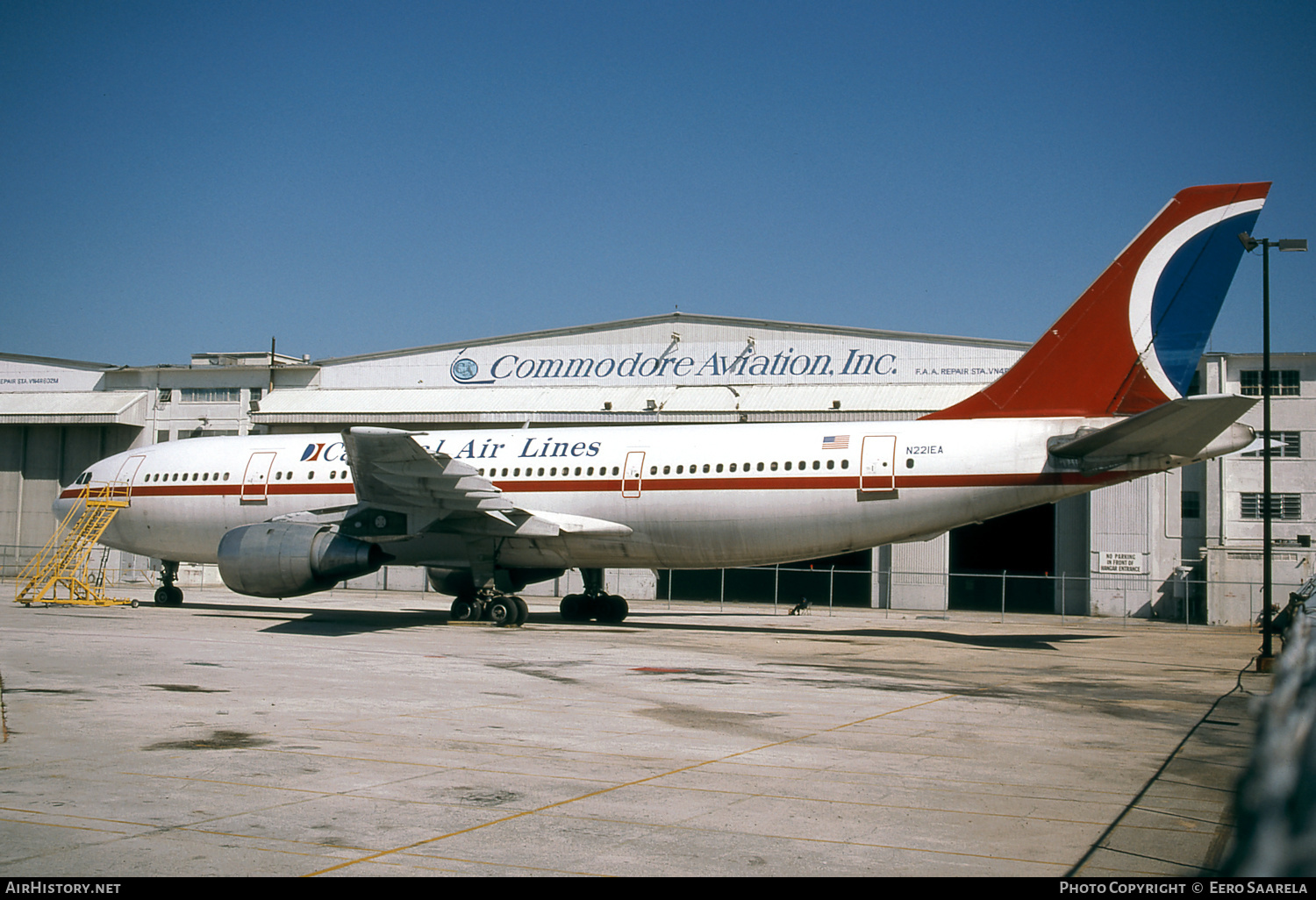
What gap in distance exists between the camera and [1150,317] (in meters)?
18.2

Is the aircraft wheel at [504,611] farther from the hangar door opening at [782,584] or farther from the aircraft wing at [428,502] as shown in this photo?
the hangar door opening at [782,584]

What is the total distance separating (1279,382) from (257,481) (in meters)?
37.5

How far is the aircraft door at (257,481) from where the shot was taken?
23.3 meters

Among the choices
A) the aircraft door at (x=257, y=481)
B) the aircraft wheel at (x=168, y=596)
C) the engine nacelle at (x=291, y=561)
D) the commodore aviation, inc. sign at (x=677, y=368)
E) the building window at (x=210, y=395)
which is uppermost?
the commodore aviation, inc. sign at (x=677, y=368)

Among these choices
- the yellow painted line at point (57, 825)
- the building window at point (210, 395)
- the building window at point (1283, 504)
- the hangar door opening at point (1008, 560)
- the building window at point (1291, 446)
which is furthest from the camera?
the hangar door opening at point (1008, 560)

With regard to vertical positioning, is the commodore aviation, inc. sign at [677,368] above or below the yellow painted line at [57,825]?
above

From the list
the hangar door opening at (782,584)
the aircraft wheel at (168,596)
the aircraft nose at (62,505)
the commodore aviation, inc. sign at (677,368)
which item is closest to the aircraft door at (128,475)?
the aircraft nose at (62,505)

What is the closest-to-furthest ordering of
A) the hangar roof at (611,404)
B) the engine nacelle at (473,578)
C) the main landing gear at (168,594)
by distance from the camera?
the engine nacelle at (473,578)
the main landing gear at (168,594)
the hangar roof at (611,404)

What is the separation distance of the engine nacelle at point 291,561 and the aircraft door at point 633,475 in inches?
198

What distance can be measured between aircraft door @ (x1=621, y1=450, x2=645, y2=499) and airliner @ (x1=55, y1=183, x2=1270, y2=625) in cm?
4

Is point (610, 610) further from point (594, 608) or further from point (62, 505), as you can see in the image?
point (62, 505)

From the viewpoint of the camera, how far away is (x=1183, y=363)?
59.8 feet

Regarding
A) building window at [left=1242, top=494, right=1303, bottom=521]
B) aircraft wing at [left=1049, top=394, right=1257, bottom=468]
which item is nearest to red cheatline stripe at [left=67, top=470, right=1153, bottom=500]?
aircraft wing at [left=1049, top=394, right=1257, bottom=468]
